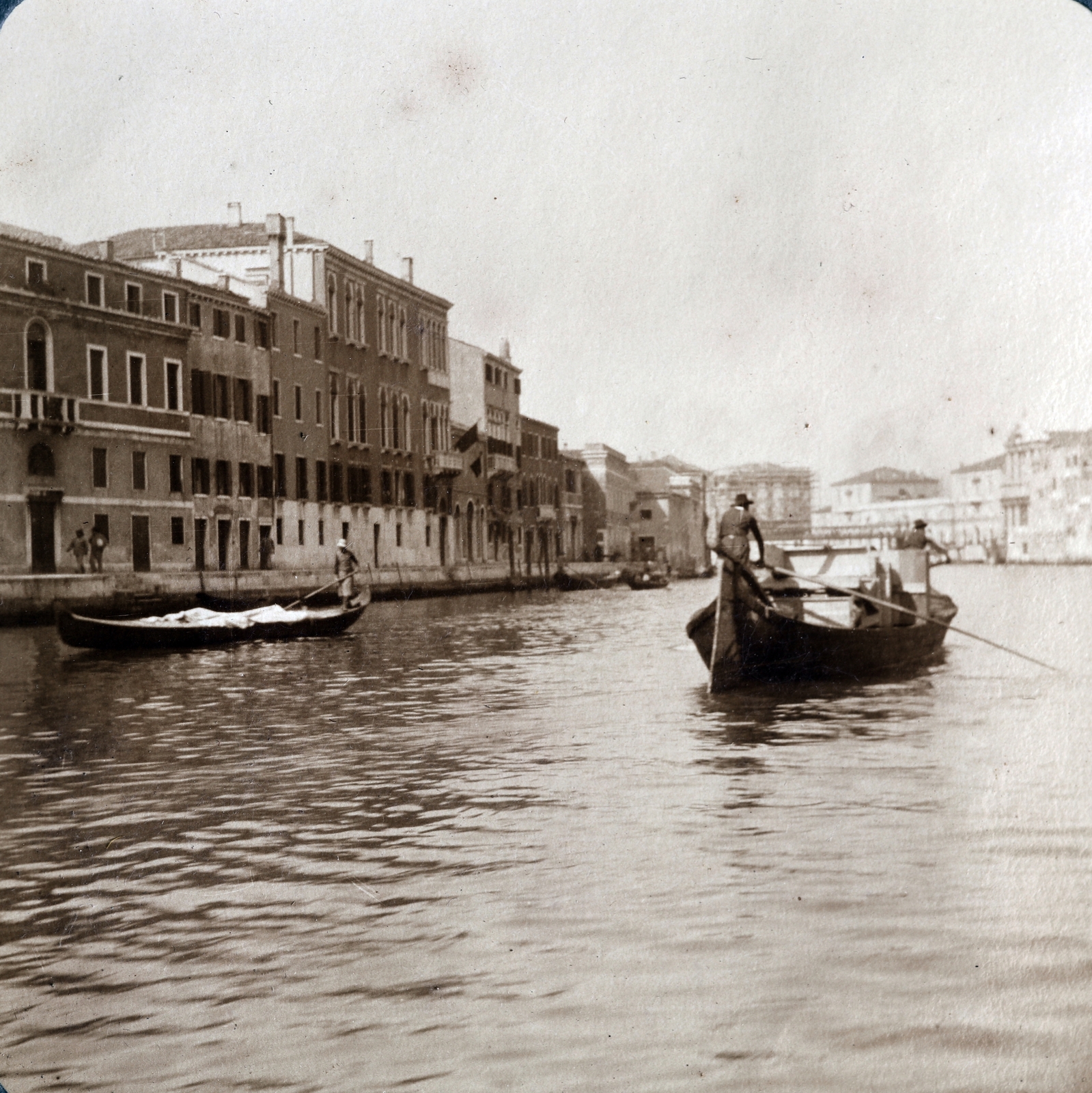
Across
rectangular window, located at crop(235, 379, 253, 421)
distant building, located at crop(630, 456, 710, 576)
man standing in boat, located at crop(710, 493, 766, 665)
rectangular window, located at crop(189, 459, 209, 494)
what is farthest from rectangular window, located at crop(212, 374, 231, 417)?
man standing in boat, located at crop(710, 493, 766, 665)

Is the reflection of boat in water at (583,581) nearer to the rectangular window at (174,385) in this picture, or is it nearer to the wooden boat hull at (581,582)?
the wooden boat hull at (581,582)

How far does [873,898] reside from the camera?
2.37 m

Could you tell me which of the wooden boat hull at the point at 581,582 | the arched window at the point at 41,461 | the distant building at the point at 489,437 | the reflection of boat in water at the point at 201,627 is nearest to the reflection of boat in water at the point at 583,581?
the wooden boat hull at the point at 581,582

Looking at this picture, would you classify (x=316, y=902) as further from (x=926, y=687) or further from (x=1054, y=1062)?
(x=926, y=687)

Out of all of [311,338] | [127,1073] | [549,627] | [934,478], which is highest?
[311,338]

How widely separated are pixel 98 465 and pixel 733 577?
3011 millimetres

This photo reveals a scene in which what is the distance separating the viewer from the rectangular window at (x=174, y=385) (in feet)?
9.02

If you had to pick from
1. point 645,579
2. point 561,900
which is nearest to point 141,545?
point 561,900

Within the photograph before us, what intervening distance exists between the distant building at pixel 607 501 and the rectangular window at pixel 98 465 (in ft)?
3.21

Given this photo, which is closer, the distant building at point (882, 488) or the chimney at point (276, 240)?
the chimney at point (276, 240)

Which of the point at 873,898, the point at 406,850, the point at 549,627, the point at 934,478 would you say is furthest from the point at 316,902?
the point at 549,627

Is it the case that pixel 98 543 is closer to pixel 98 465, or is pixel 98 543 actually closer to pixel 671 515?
pixel 98 465

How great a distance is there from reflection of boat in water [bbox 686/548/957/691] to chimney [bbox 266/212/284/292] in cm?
213

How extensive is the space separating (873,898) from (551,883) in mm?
632
